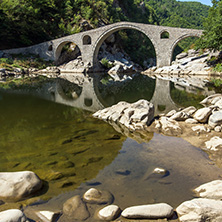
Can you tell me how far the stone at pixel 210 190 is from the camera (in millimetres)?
2894

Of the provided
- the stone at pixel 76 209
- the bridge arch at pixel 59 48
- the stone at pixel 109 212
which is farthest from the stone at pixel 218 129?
the bridge arch at pixel 59 48

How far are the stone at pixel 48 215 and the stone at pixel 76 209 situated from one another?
13 centimetres

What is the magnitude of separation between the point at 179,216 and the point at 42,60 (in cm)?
3268

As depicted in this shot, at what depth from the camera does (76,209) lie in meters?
2.77

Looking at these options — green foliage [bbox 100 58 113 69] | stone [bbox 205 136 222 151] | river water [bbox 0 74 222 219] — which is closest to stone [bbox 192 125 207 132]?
stone [bbox 205 136 222 151]

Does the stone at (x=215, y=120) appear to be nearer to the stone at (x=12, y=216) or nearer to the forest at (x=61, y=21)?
the stone at (x=12, y=216)

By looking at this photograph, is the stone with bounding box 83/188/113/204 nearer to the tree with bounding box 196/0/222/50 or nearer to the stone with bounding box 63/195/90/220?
the stone with bounding box 63/195/90/220

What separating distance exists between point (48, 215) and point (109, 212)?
782 millimetres

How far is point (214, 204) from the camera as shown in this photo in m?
2.52

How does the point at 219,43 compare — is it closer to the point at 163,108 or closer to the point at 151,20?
the point at 163,108

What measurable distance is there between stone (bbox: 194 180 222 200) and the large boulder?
124 inches

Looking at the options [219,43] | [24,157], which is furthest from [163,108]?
[219,43]

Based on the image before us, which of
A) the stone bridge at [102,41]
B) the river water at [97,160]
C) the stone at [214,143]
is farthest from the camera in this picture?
the stone bridge at [102,41]

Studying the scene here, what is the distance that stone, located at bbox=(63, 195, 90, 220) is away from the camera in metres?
2.65
